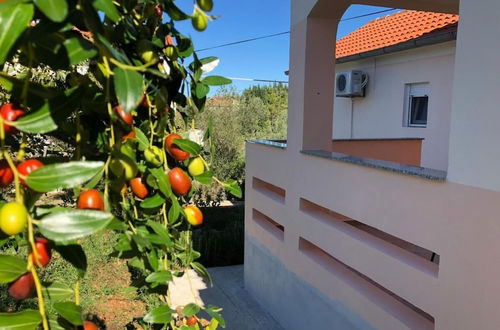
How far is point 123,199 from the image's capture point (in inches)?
35.1

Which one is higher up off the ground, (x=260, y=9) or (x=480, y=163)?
(x=260, y=9)

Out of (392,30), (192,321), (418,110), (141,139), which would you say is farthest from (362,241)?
(392,30)

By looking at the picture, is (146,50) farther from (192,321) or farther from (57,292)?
(192,321)

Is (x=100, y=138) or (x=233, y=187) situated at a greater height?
(x=100, y=138)

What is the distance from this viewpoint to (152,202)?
925 millimetres

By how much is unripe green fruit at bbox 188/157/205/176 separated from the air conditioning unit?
7.92m

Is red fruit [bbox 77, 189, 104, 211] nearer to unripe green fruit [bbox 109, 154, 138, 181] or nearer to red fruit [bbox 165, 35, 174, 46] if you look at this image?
unripe green fruit [bbox 109, 154, 138, 181]

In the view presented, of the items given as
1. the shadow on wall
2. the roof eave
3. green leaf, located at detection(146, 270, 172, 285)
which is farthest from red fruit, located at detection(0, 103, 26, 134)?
the shadow on wall

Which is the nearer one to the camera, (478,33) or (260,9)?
Result: (478,33)

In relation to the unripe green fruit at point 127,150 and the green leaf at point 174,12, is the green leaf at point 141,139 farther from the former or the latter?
the green leaf at point 174,12

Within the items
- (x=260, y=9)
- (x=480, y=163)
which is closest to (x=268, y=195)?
(x=480, y=163)

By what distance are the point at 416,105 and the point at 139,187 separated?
25.6 feet

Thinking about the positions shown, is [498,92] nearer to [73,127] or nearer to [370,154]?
[73,127]

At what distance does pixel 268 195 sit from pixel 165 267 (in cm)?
502
